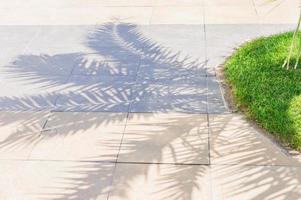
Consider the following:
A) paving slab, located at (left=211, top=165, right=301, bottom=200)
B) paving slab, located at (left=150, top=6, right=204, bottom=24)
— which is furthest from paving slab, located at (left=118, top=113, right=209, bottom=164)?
paving slab, located at (left=150, top=6, right=204, bottom=24)

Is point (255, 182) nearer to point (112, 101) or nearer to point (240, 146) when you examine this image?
point (240, 146)

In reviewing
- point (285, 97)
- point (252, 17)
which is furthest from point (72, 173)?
point (252, 17)

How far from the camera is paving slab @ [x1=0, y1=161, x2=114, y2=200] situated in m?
4.27

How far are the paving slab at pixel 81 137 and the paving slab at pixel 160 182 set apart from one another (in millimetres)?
341

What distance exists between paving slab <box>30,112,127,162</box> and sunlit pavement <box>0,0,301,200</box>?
0.01 m

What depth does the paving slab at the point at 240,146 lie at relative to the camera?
461cm

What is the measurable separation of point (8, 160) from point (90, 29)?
370cm

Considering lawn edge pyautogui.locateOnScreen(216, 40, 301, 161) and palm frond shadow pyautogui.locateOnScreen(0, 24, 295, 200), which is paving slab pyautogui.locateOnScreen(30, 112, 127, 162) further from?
lawn edge pyautogui.locateOnScreen(216, 40, 301, 161)

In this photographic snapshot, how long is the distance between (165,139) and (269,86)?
5.72ft

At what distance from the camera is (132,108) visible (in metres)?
5.58


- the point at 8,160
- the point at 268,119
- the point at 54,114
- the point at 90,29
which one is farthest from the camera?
the point at 90,29

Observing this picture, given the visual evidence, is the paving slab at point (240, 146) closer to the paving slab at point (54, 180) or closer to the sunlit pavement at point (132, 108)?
the sunlit pavement at point (132, 108)

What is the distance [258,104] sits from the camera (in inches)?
215

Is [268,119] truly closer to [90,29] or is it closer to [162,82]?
[162,82]
